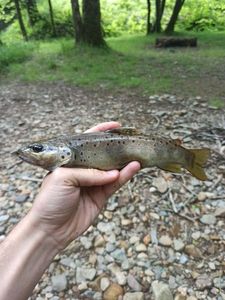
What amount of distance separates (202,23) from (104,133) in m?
19.6

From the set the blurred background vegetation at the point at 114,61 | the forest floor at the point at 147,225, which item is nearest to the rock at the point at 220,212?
the forest floor at the point at 147,225

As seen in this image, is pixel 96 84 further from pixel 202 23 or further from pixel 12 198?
pixel 202 23

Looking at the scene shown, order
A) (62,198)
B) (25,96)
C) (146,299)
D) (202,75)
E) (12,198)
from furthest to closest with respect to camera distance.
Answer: (202,75), (25,96), (12,198), (146,299), (62,198)

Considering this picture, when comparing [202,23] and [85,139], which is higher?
[85,139]

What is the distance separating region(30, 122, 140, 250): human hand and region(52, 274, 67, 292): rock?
45.5 inches

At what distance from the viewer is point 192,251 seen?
4.11 metres

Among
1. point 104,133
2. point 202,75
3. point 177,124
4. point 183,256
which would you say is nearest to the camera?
point 104,133

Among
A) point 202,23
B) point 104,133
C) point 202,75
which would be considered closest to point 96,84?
point 202,75

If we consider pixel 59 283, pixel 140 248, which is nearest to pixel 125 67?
pixel 140 248

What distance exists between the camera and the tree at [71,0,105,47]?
1110 cm

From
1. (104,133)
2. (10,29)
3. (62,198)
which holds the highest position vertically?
(104,133)

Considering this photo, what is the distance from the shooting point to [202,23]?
20562mm

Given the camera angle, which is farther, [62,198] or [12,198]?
[12,198]

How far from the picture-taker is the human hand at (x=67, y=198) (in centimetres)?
262
